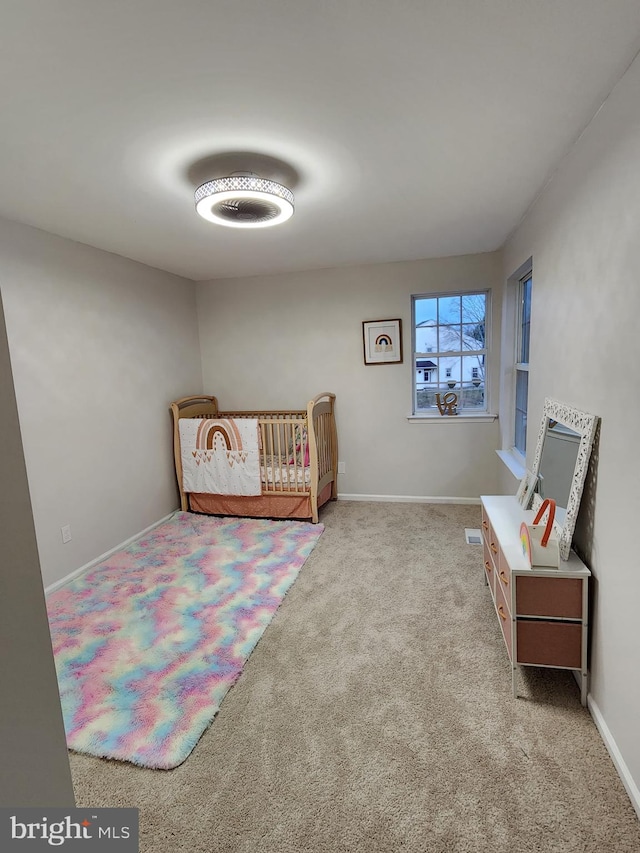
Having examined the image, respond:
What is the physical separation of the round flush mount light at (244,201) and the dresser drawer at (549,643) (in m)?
2.15

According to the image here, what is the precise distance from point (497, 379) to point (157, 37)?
3.43 m

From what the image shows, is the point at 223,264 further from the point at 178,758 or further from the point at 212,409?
the point at 178,758

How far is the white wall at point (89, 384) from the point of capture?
2641 millimetres

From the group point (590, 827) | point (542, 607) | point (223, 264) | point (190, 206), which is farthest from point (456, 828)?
Answer: point (223, 264)

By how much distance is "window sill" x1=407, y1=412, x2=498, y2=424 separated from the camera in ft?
12.8

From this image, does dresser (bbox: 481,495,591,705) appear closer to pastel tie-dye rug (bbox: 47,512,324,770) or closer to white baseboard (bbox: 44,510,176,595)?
pastel tie-dye rug (bbox: 47,512,324,770)

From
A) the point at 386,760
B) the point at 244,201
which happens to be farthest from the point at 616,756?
the point at 244,201

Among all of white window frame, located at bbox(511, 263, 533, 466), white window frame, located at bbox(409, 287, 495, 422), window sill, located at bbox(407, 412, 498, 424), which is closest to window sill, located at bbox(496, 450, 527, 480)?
white window frame, located at bbox(511, 263, 533, 466)

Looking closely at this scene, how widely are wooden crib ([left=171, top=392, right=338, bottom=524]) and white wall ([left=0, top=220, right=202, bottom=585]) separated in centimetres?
24

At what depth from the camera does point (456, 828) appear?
126cm

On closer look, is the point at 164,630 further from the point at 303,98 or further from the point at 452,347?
the point at 452,347

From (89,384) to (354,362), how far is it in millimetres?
2291

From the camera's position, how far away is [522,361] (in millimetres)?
3293

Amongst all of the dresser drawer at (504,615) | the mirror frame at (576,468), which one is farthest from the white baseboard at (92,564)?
the mirror frame at (576,468)
